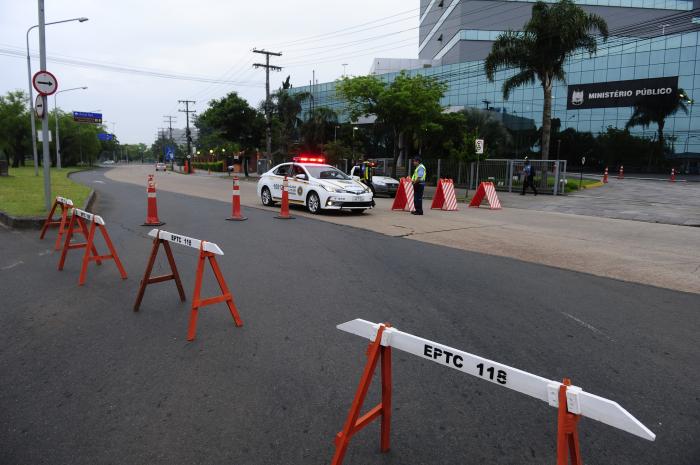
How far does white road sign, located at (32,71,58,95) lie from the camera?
1208 cm

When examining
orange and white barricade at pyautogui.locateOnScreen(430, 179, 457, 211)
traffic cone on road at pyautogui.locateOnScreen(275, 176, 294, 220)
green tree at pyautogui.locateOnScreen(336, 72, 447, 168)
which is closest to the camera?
traffic cone on road at pyautogui.locateOnScreen(275, 176, 294, 220)

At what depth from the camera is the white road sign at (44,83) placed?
476 inches

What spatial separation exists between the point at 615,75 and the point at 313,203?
44.8 meters

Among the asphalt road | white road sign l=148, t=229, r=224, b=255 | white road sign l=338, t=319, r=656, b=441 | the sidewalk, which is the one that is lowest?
the asphalt road

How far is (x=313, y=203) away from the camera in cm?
1573

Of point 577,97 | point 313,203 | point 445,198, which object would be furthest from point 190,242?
point 577,97

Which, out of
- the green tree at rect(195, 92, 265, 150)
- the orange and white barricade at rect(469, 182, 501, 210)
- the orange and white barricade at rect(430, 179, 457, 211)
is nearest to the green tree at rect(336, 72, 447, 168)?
the orange and white barricade at rect(469, 182, 501, 210)

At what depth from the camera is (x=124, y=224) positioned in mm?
12633

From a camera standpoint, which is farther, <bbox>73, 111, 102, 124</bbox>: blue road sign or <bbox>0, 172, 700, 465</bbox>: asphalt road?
<bbox>73, 111, 102, 124</bbox>: blue road sign

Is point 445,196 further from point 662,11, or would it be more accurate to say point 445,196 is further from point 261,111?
point 662,11

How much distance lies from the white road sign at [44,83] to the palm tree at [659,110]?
1910 inches

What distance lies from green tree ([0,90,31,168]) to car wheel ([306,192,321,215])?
53.7 m

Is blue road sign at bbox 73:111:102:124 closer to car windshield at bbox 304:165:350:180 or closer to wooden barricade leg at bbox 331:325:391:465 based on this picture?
car windshield at bbox 304:165:350:180

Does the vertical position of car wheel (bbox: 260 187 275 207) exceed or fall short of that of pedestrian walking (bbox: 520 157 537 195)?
it falls short
